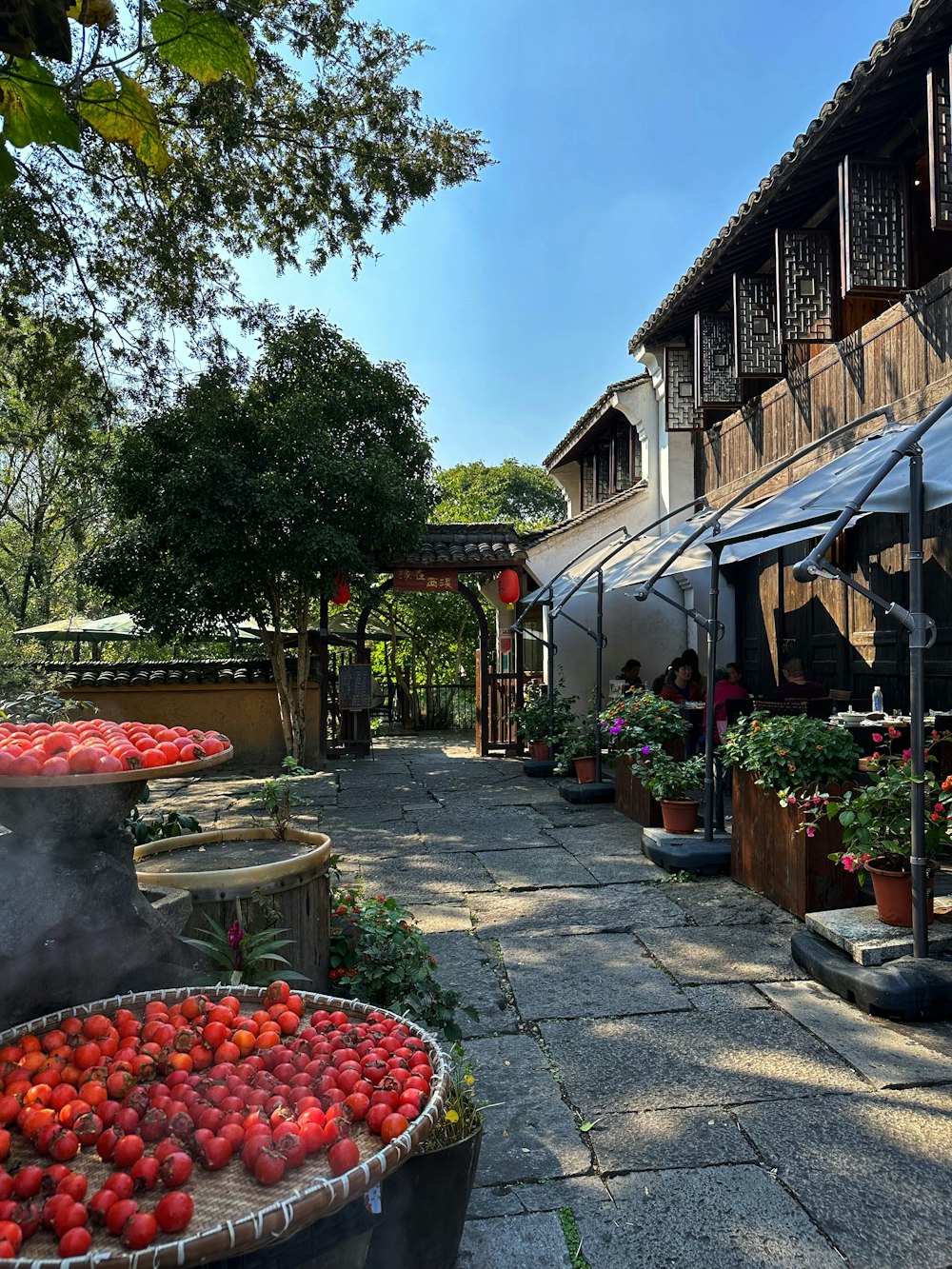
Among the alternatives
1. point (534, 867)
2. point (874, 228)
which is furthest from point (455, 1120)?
point (874, 228)

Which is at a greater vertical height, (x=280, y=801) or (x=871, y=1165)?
(x=280, y=801)

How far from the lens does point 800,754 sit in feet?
15.6

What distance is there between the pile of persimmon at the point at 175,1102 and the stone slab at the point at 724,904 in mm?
3345

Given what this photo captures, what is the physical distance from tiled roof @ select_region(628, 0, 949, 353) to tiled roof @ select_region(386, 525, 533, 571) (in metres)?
4.47

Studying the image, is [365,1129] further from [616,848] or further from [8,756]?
[616,848]

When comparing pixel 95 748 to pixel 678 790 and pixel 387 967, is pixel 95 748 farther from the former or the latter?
pixel 678 790

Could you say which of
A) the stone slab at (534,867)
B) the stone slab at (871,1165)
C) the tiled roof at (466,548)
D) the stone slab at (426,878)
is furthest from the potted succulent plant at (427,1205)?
the tiled roof at (466,548)

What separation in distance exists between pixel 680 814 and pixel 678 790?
182 mm

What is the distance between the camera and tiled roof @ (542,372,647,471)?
1191 cm

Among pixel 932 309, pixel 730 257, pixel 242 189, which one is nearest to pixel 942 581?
pixel 932 309

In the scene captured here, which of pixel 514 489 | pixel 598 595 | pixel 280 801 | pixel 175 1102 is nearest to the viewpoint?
pixel 175 1102

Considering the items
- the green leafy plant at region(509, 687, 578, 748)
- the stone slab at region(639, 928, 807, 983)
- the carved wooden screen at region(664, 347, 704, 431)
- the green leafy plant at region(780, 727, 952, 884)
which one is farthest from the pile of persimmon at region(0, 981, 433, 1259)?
the carved wooden screen at region(664, 347, 704, 431)

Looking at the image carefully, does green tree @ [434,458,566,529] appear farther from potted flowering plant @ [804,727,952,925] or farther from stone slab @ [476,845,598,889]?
potted flowering plant @ [804,727,952,925]

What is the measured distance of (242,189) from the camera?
768 cm
